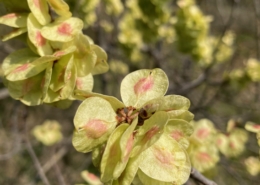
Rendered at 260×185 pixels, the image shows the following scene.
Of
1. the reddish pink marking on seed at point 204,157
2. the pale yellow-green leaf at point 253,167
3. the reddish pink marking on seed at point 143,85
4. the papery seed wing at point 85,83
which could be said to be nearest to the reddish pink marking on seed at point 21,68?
the papery seed wing at point 85,83

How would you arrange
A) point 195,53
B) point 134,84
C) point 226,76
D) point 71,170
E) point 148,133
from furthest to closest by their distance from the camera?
1. point 71,170
2. point 226,76
3. point 195,53
4. point 134,84
5. point 148,133

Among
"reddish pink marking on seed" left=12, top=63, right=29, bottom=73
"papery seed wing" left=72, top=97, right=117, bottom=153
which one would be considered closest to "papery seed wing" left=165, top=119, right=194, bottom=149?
"papery seed wing" left=72, top=97, right=117, bottom=153

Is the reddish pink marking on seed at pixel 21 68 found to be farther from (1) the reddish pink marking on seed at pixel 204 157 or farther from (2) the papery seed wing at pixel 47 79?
(1) the reddish pink marking on seed at pixel 204 157

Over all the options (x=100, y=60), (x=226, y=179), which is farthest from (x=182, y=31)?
(x=226, y=179)

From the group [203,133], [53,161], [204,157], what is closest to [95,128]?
[204,157]

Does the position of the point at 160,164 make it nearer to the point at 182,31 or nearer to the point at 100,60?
the point at 100,60

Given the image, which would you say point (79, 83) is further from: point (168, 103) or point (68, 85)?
point (168, 103)
